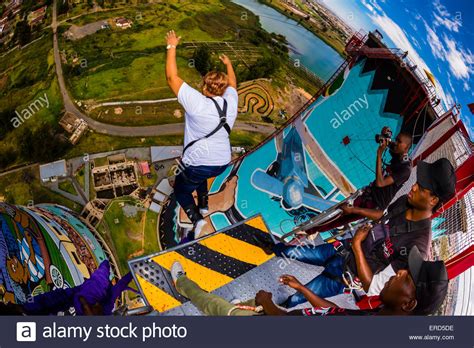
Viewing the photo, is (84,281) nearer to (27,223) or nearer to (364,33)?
(27,223)

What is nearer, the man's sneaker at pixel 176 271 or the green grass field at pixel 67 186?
the man's sneaker at pixel 176 271

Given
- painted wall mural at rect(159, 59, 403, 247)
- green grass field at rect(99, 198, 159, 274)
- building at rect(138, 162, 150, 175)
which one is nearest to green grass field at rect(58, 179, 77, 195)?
green grass field at rect(99, 198, 159, 274)

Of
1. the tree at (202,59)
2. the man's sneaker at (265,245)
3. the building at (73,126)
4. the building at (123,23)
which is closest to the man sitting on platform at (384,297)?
the man's sneaker at (265,245)

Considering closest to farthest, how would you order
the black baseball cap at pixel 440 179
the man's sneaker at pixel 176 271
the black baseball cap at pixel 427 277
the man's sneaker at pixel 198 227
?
the black baseball cap at pixel 427 277, the black baseball cap at pixel 440 179, the man's sneaker at pixel 176 271, the man's sneaker at pixel 198 227

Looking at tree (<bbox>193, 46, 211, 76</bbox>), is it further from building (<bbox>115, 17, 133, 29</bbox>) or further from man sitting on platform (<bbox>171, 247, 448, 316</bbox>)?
man sitting on platform (<bbox>171, 247, 448, 316</bbox>)

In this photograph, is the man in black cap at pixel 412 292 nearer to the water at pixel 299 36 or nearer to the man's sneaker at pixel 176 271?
the man's sneaker at pixel 176 271

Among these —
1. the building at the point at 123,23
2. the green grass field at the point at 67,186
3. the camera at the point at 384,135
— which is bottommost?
the green grass field at the point at 67,186

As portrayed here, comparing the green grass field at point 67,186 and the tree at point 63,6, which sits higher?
the tree at point 63,6

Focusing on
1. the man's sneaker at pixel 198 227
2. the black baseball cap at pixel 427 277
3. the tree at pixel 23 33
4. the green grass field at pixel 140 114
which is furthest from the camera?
the tree at pixel 23 33
